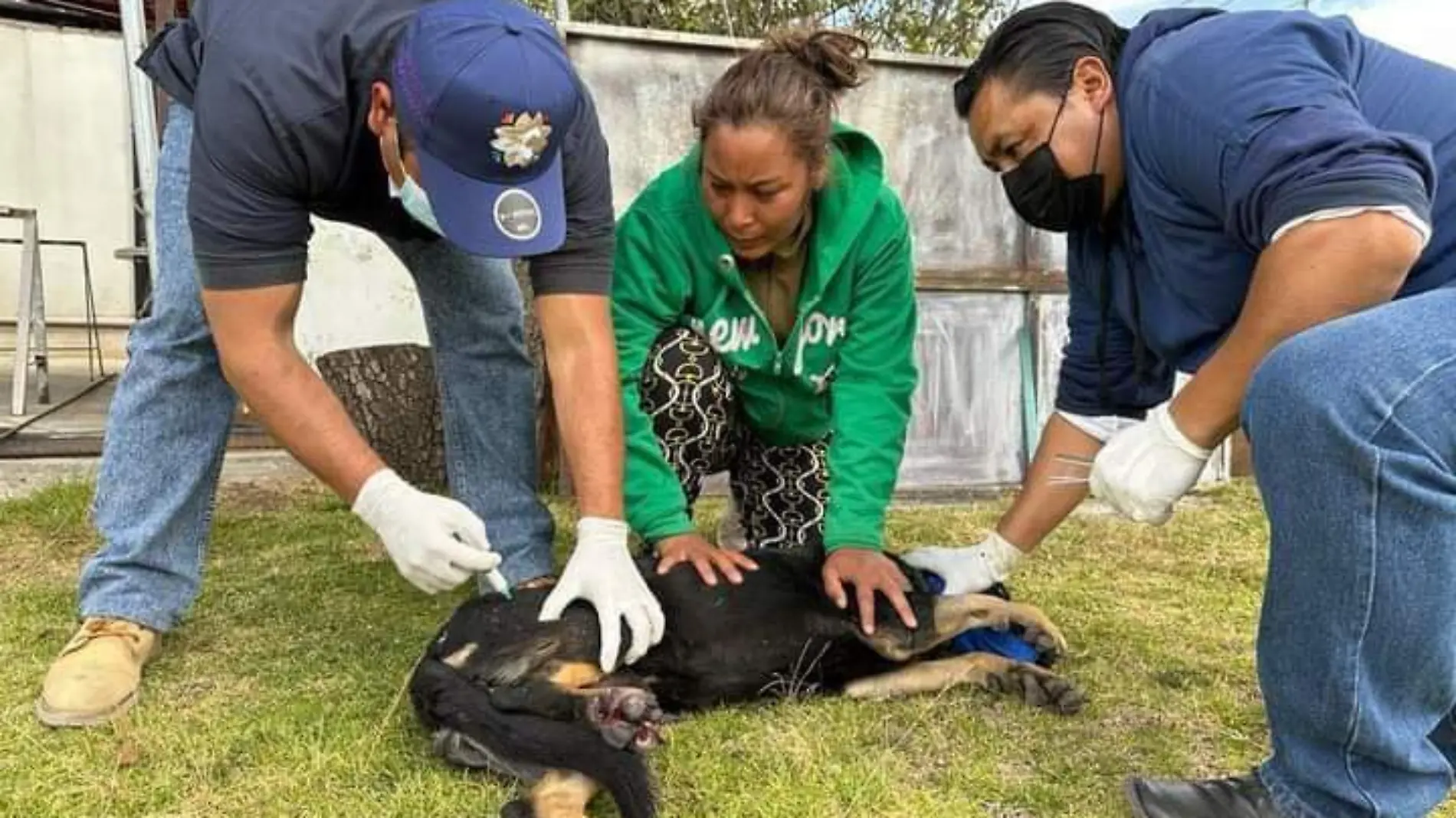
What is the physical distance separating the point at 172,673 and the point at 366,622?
1.69 ft

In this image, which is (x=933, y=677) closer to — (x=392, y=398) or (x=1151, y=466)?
(x=1151, y=466)

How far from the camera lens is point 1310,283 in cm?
176

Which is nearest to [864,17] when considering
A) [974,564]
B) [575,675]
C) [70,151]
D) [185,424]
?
[974,564]

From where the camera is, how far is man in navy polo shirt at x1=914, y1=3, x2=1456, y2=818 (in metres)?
1.65

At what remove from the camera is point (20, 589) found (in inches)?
132

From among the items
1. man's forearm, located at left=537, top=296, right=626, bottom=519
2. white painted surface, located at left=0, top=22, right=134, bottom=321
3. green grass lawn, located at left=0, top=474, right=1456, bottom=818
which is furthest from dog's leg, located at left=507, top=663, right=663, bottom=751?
white painted surface, located at left=0, top=22, right=134, bottom=321

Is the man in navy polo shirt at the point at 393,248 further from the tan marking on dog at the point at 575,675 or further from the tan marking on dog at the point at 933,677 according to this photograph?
the tan marking on dog at the point at 933,677

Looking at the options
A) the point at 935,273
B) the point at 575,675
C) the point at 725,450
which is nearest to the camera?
the point at 575,675

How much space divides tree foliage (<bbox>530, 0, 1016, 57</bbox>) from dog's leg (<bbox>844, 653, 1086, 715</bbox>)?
158 inches

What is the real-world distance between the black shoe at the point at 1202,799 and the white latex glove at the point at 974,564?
788 mm

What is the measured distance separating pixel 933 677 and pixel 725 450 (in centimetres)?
94

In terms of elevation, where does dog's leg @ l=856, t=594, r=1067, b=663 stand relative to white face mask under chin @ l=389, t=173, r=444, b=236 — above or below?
below

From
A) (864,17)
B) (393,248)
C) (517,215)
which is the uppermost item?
(864,17)

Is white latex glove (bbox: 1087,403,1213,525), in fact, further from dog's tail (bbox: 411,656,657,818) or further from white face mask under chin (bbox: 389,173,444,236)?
white face mask under chin (bbox: 389,173,444,236)
